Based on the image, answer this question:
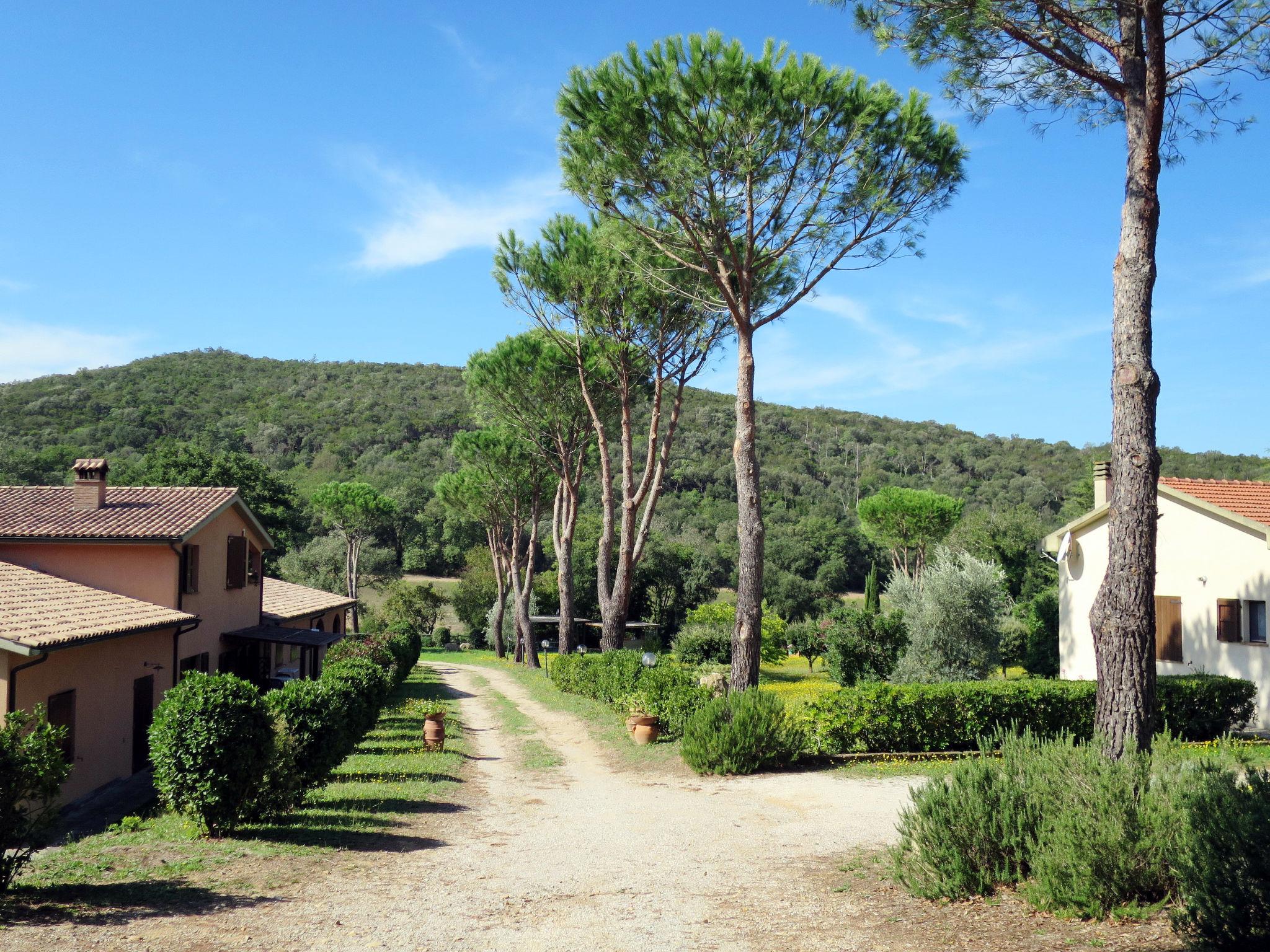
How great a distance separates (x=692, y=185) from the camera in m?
15.3

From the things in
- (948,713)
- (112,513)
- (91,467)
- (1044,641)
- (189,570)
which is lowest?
(948,713)

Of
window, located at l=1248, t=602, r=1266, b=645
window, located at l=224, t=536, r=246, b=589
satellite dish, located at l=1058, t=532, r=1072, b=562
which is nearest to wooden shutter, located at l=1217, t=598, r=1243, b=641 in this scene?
window, located at l=1248, t=602, r=1266, b=645

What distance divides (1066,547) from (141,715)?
1855 centimetres

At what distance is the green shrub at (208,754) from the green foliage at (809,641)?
24.8m

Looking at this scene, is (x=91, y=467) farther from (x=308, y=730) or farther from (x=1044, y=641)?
(x=1044, y=641)

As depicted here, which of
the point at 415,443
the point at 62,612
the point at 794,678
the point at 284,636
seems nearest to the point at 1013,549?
the point at 794,678

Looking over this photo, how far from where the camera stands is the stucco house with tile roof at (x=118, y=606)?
1267 cm

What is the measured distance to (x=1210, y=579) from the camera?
660 inches

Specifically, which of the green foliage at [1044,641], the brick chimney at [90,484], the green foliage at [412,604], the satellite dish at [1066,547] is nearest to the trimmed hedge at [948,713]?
the satellite dish at [1066,547]

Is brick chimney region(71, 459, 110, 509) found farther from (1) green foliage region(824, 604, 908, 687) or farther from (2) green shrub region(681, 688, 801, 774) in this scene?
(1) green foliage region(824, 604, 908, 687)

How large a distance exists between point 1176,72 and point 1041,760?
710cm

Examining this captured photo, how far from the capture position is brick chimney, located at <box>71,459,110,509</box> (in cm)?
1861

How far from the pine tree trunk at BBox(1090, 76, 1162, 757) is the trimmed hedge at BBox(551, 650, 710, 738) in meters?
6.44

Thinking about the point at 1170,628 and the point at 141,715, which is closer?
the point at 141,715
